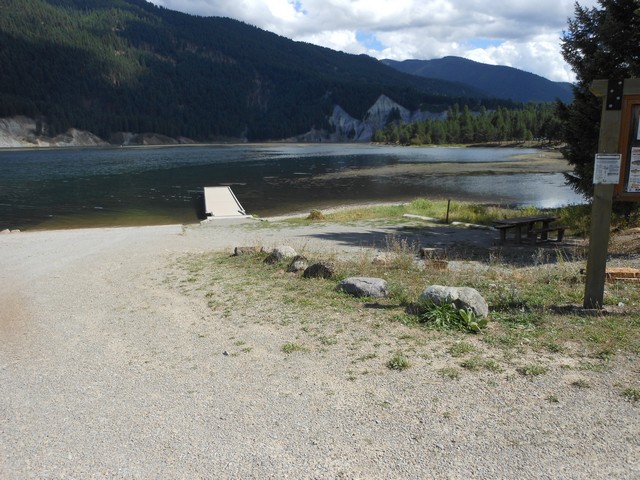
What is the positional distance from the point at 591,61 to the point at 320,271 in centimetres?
1099

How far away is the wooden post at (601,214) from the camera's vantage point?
7113 mm

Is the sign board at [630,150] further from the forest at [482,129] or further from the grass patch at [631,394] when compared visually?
the forest at [482,129]

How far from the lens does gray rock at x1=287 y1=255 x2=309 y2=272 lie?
11367 mm

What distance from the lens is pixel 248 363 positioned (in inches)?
262

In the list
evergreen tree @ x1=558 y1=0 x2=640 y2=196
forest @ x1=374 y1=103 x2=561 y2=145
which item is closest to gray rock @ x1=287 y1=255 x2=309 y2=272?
evergreen tree @ x1=558 y1=0 x2=640 y2=196

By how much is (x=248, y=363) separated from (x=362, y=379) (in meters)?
1.63

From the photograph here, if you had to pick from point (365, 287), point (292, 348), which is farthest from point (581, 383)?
point (365, 287)

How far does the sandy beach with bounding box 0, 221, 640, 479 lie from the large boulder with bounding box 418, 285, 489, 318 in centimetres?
152

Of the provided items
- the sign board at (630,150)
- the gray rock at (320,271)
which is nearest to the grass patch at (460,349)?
the sign board at (630,150)

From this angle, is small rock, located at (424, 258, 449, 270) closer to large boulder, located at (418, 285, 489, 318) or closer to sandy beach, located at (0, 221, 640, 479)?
large boulder, located at (418, 285, 489, 318)

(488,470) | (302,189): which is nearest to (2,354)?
(488,470)

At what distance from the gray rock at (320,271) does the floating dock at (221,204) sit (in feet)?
67.8

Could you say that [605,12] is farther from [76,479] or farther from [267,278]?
[76,479]

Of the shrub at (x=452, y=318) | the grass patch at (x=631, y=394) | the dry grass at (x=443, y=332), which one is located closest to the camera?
the grass patch at (x=631, y=394)
